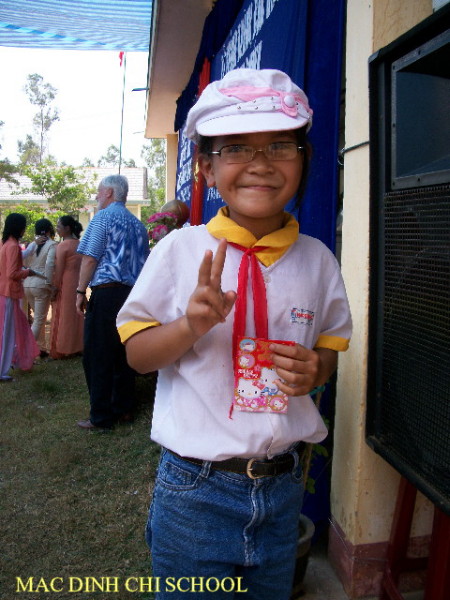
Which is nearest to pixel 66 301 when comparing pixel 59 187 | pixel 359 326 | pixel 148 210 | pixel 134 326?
pixel 359 326

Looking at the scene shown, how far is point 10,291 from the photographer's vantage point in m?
5.79

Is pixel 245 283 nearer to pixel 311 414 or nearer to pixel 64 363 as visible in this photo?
pixel 311 414

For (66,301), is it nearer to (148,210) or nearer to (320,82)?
(320,82)

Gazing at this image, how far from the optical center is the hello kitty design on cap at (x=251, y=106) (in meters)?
1.15

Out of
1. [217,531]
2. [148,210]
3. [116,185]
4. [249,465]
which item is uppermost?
[148,210]

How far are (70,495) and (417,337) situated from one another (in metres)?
2.53

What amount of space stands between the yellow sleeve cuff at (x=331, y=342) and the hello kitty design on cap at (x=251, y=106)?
51 centimetres

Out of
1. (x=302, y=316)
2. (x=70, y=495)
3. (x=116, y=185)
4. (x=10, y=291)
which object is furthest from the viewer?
(x=10, y=291)

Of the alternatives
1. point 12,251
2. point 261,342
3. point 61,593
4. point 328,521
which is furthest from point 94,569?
point 12,251

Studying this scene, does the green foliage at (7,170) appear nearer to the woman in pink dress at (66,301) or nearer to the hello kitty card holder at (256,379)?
the woman in pink dress at (66,301)

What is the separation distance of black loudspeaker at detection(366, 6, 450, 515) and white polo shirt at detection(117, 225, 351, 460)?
30cm

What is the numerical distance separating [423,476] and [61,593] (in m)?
1.75

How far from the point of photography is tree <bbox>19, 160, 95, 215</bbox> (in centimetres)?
2212

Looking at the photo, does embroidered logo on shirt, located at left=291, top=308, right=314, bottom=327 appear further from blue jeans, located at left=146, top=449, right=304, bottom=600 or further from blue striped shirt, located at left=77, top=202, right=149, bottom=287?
blue striped shirt, located at left=77, top=202, right=149, bottom=287
